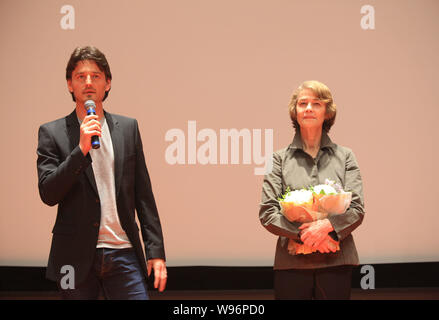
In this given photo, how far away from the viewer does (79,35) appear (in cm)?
401

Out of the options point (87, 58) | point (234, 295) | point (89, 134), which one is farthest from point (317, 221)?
point (234, 295)

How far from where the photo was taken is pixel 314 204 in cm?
196

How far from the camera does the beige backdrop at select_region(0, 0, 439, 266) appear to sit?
3.94 m

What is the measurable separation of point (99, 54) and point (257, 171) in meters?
2.24

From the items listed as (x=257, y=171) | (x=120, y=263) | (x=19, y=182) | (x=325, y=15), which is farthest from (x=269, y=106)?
(x=120, y=263)

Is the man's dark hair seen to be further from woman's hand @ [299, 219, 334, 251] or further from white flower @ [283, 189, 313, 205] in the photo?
woman's hand @ [299, 219, 334, 251]

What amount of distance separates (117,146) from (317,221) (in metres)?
0.89

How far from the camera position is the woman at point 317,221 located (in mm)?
1979

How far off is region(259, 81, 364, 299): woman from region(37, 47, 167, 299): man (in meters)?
0.54

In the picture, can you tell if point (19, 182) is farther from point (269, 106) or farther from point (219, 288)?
point (269, 106)

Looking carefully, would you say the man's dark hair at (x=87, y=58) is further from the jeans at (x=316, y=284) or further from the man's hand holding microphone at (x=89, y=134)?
the jeans at (x=316, y=284)

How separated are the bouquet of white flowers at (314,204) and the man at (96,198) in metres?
0.56

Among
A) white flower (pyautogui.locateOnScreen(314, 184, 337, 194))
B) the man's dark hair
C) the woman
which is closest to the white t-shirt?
the man's dark hair

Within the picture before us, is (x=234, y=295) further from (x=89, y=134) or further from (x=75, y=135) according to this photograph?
(x=89, y=134)
